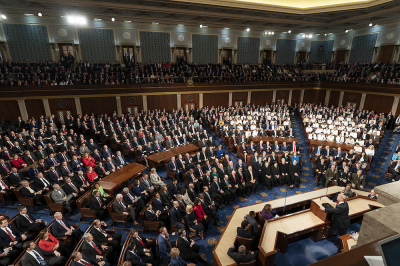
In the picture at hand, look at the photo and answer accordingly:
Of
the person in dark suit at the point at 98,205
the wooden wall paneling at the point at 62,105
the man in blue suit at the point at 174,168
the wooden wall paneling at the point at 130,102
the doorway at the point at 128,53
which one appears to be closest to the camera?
the person in dark suit at the point at 98,205

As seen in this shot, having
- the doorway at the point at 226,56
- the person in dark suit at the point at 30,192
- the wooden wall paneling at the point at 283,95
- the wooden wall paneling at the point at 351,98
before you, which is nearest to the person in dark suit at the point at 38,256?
the person in dark suit at the point at 30,192

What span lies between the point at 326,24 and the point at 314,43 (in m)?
5.69

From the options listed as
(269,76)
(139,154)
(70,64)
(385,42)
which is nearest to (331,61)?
(385,42)

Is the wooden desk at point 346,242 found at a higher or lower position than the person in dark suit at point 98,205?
higher

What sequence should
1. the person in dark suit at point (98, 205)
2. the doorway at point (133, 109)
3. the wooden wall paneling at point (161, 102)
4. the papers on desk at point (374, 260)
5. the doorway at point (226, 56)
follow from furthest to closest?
the doorway at point (226, 56)
the wooden wall paneling at point (161, 102)
the doorway at point (133, 109)
the person in dark suit at point (98, 205)
the papers on desk at point (374, 260)

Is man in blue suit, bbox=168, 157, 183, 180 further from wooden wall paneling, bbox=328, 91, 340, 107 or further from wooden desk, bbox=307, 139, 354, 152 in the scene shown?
wooden wall paneling, bbox=328, 91, 340, 107

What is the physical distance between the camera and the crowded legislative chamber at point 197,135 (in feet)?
15.8

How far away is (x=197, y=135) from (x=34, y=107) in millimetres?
11211

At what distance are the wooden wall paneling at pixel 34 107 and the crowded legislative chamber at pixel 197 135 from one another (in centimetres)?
7

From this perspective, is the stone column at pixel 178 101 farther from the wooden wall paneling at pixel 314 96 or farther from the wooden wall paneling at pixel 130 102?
the wooden wall paneling at pixel 314 96

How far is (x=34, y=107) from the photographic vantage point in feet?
46.5

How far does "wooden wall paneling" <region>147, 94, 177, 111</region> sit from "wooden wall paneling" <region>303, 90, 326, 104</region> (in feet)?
44.8

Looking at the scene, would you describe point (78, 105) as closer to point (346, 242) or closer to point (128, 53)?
point (128, 53)

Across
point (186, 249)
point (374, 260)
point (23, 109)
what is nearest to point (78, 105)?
point (23, 109)
